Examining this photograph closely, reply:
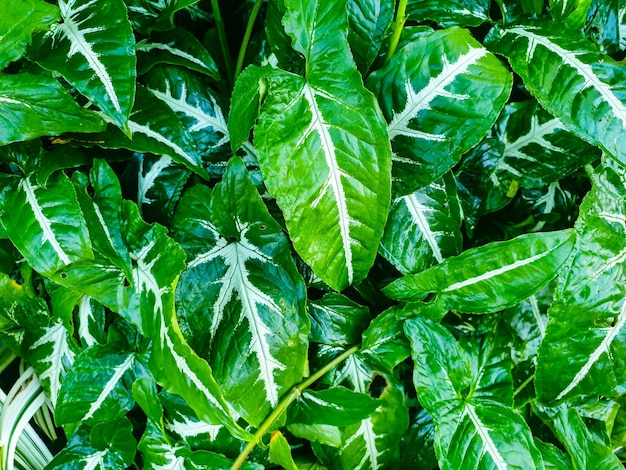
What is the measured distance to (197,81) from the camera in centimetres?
92

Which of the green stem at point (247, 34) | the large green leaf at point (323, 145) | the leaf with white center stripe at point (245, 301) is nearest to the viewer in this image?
the large green leaf at point (323, 145)

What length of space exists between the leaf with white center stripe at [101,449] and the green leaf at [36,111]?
0.47m

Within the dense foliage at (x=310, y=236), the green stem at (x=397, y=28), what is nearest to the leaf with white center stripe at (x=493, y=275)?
the dense foliage at (x=310, y=236)

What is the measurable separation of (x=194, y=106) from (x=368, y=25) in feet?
1.02

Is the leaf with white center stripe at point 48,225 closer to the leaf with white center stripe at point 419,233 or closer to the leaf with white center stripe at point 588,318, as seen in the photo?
the leaf with white center stripe at point 419,233

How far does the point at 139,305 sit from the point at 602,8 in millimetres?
899

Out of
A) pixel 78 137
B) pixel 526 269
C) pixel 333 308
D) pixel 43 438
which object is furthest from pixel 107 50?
pixel 43 438

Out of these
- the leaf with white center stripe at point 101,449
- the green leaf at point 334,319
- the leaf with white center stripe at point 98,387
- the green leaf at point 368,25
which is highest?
the green leaf at point 368,25

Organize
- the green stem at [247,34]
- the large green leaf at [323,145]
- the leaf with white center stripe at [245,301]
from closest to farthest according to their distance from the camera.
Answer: the large green leaf at [323,145]
the leaf with white center stripe at [245,301]
the green stem at [247,34]

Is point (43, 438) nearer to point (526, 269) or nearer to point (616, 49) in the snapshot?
point (526, 269)

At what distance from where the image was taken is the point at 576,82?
73cm

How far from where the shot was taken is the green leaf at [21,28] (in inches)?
27.3

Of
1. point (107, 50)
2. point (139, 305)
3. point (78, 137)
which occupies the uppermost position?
point (107, 50)

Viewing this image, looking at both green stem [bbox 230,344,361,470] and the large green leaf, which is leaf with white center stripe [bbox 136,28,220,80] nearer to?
the large green leaf
